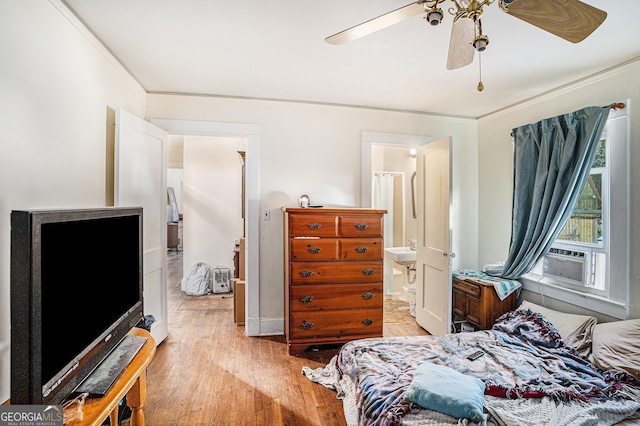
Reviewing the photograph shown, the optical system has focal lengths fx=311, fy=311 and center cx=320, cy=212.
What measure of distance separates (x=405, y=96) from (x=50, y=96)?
2.82 metres

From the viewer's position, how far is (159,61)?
246 cm

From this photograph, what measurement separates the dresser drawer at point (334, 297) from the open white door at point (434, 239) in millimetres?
671

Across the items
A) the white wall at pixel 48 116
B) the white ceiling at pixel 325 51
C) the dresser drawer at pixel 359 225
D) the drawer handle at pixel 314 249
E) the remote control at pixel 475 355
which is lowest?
the remote control at pixel 475 355

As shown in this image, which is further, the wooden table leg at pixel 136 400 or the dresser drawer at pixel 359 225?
the dresser drawer at pixel 359 225

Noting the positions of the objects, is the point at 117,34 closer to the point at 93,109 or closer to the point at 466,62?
the point at 93,109

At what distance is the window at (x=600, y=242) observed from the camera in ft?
7.67

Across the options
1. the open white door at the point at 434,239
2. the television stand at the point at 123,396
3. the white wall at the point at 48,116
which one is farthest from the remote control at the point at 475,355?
the white wall at the point at 48,116

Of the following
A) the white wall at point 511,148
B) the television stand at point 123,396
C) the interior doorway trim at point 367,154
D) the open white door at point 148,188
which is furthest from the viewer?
the interior doorway trim at point 367,154

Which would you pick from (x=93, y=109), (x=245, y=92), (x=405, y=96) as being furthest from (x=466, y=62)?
(x=93, y=109)

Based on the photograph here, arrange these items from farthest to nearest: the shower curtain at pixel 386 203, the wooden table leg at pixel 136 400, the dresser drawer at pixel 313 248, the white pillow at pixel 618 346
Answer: the shower curtain at pixel 386 203
the dresser drawer at pixel 313 248
the white pillow at pixel 618 346
the wooden table leg at pixel 136 400

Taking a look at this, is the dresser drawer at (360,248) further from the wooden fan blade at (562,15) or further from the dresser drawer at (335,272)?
the wooden fan blade at (562,15)

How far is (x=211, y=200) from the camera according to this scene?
5086 mm

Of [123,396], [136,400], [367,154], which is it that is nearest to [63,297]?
[123,396]

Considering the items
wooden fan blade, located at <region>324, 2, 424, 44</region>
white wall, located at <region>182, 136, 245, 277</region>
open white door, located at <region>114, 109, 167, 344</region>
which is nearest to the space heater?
white wall, located at <region>182, 136, 245, 277</region>
